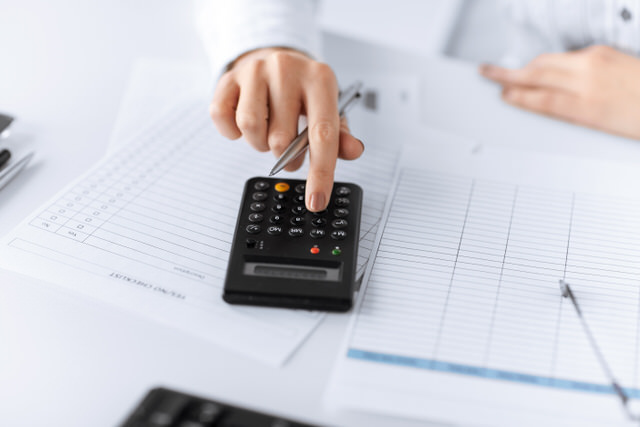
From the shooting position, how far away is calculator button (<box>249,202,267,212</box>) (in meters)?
0.40

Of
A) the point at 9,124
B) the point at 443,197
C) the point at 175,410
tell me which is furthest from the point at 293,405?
the point at 9,124

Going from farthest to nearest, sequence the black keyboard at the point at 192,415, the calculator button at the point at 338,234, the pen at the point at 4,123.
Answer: the pen at the point at 4,123 < the calculator button at the point at 338,234 < the black keyboard at the point at 192,415

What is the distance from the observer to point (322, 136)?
0.42m

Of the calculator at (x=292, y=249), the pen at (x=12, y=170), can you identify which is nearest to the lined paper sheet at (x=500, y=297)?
the calculator at (x=292, y=249)

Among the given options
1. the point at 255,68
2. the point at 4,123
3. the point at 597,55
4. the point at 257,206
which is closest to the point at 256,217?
the point at 257,206

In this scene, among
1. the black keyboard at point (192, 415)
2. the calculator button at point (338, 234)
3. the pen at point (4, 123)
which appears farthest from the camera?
the pen at point (4, 123)

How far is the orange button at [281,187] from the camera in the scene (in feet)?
1.36

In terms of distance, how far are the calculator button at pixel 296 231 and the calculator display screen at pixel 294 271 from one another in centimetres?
3

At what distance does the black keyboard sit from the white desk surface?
0.9 inches

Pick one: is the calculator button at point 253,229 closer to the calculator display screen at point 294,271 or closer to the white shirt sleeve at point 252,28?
the calculator display screen at point 294,271

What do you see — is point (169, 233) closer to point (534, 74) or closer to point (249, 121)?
point (249, 121)

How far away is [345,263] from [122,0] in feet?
1.58

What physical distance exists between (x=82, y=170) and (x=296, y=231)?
209 millimetres

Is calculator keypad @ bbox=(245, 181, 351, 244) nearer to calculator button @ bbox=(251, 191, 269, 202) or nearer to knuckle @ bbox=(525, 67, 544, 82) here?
calculator button @ bbox=(251, 191, 269, 202)
